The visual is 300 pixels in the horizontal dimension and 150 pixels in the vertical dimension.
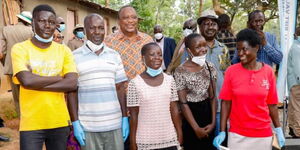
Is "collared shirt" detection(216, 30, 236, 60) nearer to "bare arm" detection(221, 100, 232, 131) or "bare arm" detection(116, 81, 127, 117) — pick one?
"bare arm" detection(221, 100, 232, 131)

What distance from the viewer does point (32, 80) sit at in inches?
96.7

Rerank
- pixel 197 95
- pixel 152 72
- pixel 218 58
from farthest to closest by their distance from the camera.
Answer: pixel 218 58, pixel 197 95, pixel 152 72

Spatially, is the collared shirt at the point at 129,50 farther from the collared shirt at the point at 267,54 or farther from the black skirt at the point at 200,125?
the collared shirt at the point at 267,54

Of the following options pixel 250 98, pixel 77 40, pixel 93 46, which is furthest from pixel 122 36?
pixel 77 40

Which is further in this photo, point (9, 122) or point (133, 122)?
point (9, 122)

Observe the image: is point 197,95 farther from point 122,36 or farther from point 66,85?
point 66,85

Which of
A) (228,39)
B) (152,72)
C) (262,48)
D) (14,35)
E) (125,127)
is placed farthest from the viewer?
(14,35)

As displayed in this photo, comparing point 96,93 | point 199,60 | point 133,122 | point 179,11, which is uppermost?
point 179,11

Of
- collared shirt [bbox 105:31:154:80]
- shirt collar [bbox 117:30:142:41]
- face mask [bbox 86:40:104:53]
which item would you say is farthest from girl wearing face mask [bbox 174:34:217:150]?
face mask [bbox 86:40:104:53]

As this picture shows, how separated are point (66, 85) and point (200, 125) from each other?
1392mm

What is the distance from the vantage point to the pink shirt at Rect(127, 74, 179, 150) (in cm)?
274

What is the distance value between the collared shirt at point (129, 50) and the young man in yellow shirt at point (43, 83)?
0.75 metres

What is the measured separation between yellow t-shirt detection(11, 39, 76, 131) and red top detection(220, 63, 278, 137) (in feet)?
4.99

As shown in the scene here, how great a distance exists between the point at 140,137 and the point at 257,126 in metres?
1.03
